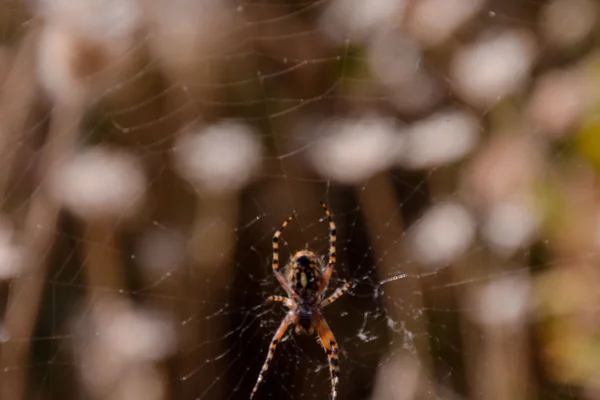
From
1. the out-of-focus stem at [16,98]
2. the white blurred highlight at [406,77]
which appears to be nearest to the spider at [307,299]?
the white blurred highlight at [406,77]

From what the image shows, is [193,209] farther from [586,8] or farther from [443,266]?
[586,8]

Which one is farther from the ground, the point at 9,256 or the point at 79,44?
the point at 79,44

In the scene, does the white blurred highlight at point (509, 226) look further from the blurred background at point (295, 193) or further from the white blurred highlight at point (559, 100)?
the white blurred highlight at point (559, 100)

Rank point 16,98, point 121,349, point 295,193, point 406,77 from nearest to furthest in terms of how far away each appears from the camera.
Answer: point 16,98 < point 121,349 < point 406,77 < point 295,193

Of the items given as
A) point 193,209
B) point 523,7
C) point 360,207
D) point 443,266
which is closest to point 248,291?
point 193,209

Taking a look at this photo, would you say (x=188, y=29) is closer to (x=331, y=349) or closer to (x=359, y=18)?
(x=359, y=18)

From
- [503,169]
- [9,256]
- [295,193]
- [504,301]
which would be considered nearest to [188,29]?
[295,193]
